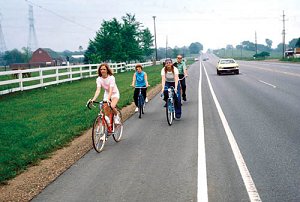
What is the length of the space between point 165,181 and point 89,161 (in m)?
1.94

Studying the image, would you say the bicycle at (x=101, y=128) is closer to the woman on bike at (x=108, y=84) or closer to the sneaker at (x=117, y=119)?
A: the sneaker at (x=117, y=119)

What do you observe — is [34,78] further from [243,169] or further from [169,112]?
[243,169]

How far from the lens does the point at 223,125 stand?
30.5ft

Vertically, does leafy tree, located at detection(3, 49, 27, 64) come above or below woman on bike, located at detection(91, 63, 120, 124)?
above

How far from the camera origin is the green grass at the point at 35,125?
686 cm

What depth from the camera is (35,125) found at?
1010 centimetres

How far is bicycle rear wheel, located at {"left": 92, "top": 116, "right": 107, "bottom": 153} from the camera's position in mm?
7117

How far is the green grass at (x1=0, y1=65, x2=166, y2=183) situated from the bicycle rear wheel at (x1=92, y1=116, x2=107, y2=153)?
99cm

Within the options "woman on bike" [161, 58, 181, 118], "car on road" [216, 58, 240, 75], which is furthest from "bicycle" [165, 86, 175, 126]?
"car on road" [216, 58, 240, 75]

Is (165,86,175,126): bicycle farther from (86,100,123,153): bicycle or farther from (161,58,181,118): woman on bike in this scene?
(86,100,123,153): bicycle

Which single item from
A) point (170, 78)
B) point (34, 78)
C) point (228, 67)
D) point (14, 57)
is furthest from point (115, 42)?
point (14, 57)

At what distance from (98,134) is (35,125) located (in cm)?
350

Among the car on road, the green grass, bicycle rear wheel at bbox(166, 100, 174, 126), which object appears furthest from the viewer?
the car on road

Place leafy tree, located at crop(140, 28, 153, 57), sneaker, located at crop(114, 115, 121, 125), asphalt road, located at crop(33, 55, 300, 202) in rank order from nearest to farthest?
1. asphalt road, located at crop(33, 55, 300, 202)
2. sneaker, located at crop(114, 115, 121, 125)
3. leafy tree, located at crop(140, 28, 153, 57)
